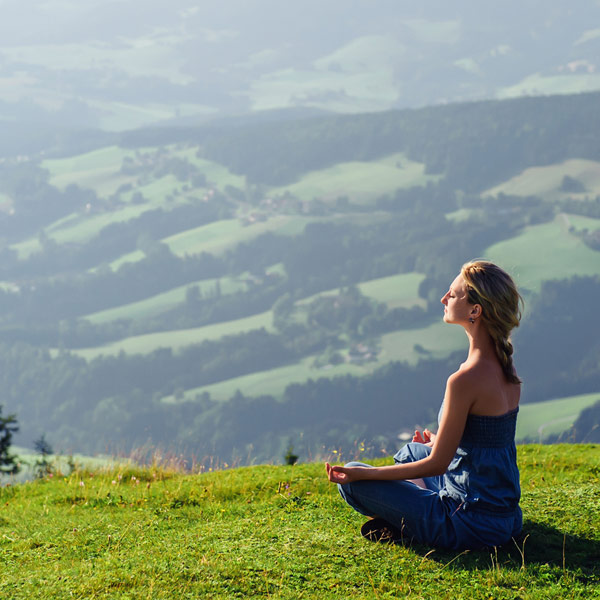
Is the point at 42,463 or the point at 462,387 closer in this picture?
the point at 462,387

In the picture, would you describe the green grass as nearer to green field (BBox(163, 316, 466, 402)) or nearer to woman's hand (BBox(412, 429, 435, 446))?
green field (BBox(163, 316, 466, 402))

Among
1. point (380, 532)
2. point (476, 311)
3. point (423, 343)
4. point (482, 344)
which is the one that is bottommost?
point (423, 343)

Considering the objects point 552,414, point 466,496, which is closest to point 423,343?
point 552,414

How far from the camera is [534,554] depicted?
5402 millimetres

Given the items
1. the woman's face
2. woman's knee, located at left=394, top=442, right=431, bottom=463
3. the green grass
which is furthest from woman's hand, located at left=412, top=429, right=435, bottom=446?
the green grass

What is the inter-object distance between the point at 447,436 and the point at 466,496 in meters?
0.55

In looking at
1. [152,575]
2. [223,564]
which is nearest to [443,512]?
[223,564]

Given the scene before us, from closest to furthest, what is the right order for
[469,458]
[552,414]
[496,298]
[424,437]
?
1. [496,298]
2. [469,458]
3. [424,437]
4. [552,414]

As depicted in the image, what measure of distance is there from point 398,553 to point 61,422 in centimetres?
19488

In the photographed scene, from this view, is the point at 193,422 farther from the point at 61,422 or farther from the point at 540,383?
the point at 540,383

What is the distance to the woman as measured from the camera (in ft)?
16.3

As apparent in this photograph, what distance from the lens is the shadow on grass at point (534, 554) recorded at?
522cm

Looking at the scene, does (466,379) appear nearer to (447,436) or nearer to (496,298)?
(447,436)

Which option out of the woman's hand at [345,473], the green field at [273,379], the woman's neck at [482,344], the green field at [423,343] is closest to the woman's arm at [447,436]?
the woman's hand at [345,473]
